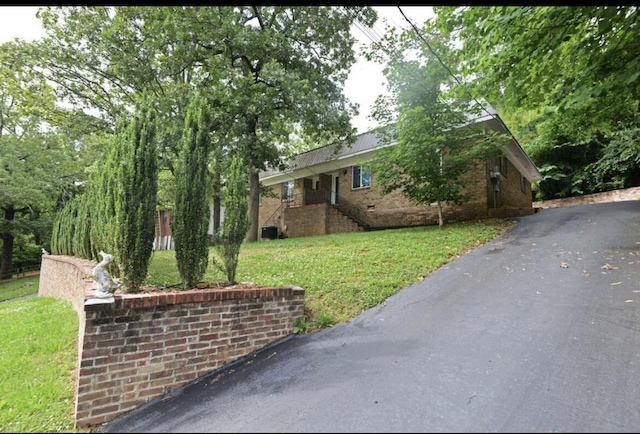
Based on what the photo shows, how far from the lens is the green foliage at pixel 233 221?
15.1ft

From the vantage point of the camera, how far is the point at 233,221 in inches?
182

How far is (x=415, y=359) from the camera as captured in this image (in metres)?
3.20

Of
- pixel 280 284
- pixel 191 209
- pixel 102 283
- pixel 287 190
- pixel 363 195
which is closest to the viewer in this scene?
pixel 102 283

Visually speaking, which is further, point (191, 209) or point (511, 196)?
point (511, 196)

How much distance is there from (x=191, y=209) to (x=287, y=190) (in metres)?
15.4

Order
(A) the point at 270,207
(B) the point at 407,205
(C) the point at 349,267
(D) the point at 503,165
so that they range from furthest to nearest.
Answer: (A) the point at 270,207 → (D) the point at 503,165 → (B) the point at 407,205 → (C) the point at 349,267

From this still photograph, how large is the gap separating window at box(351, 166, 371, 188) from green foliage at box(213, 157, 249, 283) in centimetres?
1108

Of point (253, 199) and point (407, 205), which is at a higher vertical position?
point (253, 199)

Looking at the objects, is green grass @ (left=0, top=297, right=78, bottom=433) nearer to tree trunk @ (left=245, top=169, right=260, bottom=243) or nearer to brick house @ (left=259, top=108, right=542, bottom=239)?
tree trunk @ (left=245, top=169, right=260, bottom=243)

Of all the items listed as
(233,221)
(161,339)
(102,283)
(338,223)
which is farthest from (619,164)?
(102,283)

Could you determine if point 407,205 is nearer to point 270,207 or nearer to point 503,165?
point 503,165

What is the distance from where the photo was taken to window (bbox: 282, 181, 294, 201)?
19.1 m

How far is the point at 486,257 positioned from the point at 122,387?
21.3 feet

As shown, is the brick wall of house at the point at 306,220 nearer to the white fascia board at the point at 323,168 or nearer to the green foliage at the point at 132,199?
the white fascia board at the point at 323,168
